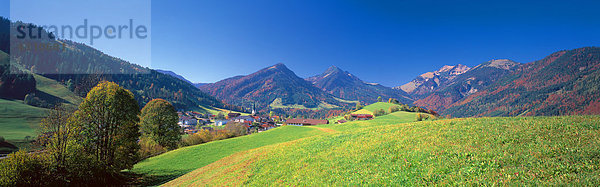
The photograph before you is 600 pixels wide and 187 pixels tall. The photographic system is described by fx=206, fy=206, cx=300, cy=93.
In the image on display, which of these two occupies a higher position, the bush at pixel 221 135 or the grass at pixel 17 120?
the grass at pixel 17 120

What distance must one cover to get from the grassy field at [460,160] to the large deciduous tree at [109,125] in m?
17.0

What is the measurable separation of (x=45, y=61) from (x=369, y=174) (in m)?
270

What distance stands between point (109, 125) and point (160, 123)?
19.5m

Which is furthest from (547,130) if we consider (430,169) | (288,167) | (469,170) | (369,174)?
(288,167)

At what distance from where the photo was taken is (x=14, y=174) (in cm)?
1478

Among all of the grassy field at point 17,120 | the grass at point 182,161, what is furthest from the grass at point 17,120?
the grass at point 182,161

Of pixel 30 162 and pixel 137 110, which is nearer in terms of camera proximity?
pixel 30 162

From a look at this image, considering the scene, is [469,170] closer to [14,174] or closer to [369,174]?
[369,174]

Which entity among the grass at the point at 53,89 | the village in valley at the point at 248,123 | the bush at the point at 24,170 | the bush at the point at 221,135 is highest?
the grass at the point at 53,89

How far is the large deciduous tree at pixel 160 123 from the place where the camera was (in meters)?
40.9

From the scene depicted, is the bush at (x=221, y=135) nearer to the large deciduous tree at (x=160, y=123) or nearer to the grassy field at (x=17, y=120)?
the large deciduous tree at (x=160, y=123)

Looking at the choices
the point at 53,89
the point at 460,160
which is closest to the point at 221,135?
the point at 460,160

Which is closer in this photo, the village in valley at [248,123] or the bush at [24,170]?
the bush at [24,170]

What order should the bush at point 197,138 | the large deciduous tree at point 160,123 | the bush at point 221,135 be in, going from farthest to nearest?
the bush at point 221,135
the bush at point 197,138
the large deciduous tree at point 160,123
